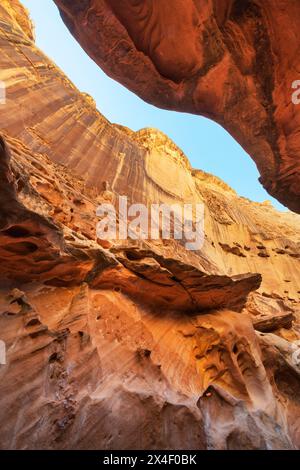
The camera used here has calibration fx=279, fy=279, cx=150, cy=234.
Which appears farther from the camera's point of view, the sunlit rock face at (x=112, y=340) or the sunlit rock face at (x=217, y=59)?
the sunlit rock face at (x=217, y=59)

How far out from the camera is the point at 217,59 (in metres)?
6.36

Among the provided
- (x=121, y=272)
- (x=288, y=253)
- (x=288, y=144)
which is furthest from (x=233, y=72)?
(x=288, y=253)

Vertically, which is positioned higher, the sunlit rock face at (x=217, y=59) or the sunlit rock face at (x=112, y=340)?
the sunlit rock face at (x=217, y=59)

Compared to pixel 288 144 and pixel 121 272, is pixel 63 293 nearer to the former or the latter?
pixel 121 272

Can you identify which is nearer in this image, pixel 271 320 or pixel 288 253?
pixel 271 320

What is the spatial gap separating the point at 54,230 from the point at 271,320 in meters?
6.72

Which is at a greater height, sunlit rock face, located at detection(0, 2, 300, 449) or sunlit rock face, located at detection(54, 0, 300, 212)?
sunlit rock face, located at detection(54, 0, 300, 212)

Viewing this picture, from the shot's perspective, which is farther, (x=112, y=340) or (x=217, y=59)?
(x=217, y=59)

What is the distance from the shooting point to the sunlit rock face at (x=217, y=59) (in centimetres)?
565

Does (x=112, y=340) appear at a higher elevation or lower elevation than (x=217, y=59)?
lower

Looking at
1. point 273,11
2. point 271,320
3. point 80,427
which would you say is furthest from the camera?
point 271,320

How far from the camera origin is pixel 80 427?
A: 3139mm

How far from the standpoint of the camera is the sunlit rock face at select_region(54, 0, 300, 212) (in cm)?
565

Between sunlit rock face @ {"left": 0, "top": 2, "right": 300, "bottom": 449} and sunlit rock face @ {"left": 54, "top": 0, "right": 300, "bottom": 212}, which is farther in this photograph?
sunlit rock face @ {"left": 54, "top": 0, "right": 300, "bottom": 212}
